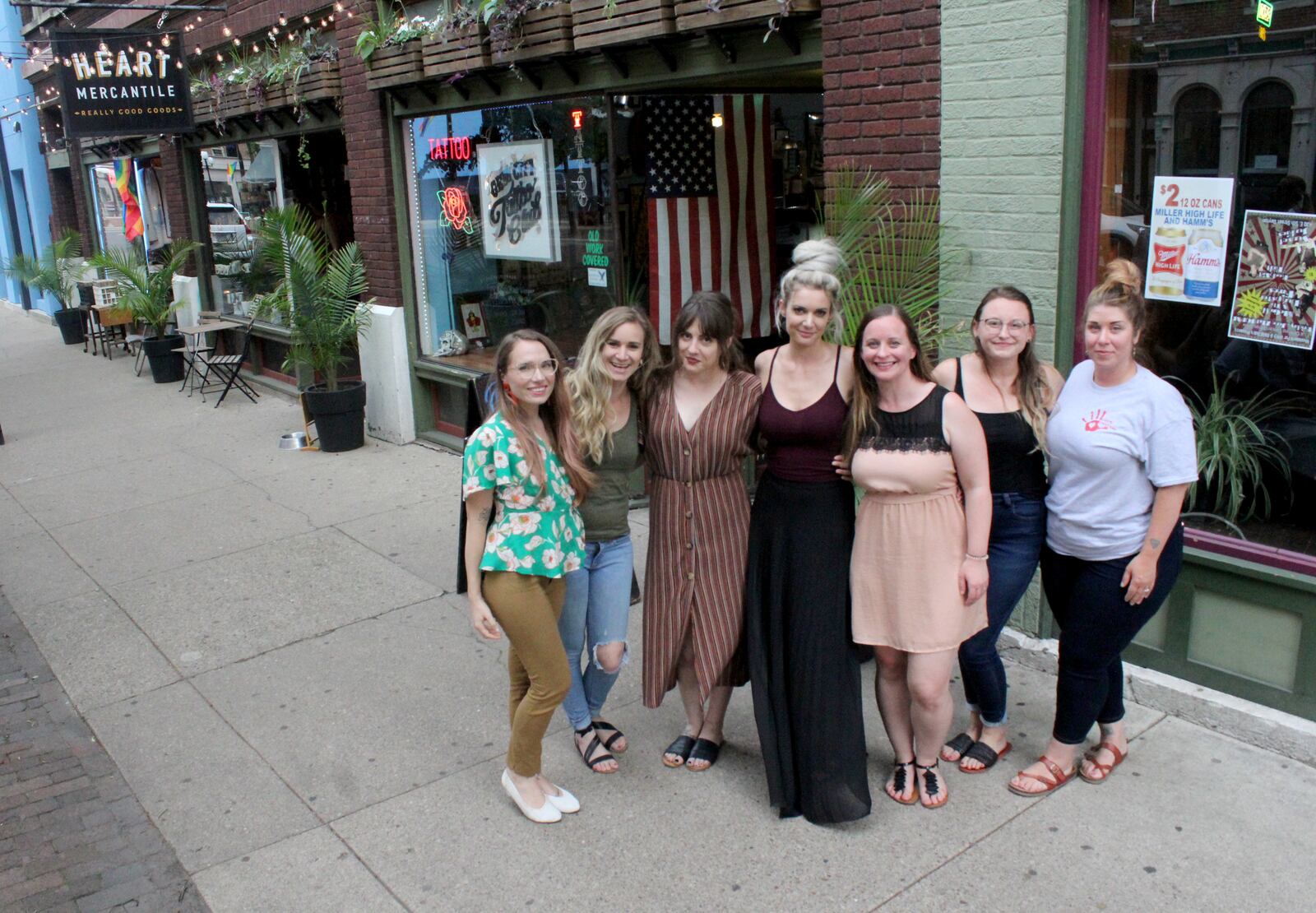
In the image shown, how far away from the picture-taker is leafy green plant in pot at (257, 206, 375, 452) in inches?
356

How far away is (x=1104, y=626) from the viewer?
11.8ft

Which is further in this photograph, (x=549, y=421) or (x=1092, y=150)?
(x=1092, y=150)

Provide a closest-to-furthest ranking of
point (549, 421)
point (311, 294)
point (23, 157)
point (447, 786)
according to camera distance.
A: point (549, 421), point (447, 786), point (311, 294), point (23, 157)

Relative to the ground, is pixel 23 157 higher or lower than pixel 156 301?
higher

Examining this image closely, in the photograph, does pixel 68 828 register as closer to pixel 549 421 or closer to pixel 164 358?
pixel 549 421

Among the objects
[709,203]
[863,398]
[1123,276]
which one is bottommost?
[863,398]

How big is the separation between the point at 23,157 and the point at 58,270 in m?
5.55

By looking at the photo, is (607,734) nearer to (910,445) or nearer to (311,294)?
(910,445)

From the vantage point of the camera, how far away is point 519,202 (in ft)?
27.1

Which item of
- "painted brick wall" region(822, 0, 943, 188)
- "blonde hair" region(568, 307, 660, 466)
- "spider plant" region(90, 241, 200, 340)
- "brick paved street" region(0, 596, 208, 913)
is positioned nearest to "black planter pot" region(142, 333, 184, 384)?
"spider plant" region(90, 241, 200, 340)

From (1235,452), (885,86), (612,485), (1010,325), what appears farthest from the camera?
(885,86)

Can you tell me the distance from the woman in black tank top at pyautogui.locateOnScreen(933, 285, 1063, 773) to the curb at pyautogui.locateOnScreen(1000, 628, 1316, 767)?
965mm

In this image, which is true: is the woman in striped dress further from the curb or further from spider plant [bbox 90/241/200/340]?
spider plant [bbox 90/241/200/340]

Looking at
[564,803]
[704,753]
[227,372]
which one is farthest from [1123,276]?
[227,372]
